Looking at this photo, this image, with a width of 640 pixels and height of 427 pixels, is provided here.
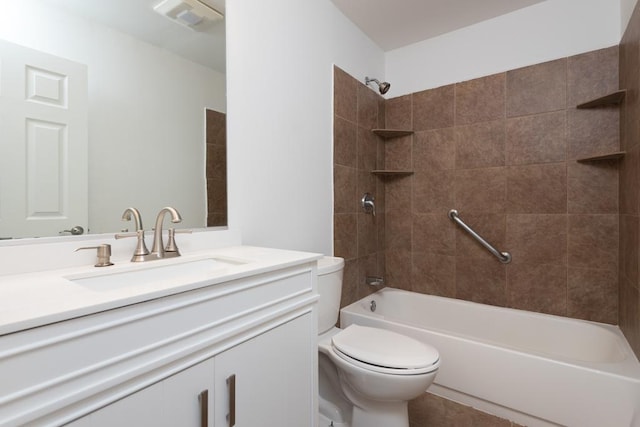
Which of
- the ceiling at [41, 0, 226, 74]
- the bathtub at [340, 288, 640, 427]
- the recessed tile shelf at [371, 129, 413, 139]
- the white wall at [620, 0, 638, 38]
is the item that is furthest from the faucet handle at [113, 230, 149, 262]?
the white wall at [620, 0, 638, 38]

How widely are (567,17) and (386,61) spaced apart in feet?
3.82

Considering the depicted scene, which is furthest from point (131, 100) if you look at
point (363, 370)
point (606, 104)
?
point (606, 104)

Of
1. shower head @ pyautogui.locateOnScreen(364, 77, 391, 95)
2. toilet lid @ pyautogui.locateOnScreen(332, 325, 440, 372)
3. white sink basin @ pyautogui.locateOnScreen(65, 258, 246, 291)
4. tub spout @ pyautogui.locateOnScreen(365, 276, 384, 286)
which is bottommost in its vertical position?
toilet lid @ pyautogui.locateOnScreen(332, 325, 440, 372)

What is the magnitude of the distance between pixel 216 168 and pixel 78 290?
0.76 meters

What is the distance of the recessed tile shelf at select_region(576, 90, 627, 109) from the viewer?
1.55 metres

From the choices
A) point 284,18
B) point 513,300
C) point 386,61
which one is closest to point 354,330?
point 513,300

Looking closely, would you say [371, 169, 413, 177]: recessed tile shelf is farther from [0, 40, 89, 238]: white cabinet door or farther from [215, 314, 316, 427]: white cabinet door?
[0, 40, 89, 238]: white cabinet door

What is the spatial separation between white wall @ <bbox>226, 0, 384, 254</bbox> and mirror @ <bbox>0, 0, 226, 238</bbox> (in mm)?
91

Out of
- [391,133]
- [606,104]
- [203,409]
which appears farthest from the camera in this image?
[391,133]

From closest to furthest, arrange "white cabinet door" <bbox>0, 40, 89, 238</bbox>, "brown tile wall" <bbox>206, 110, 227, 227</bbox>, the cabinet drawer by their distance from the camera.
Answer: the cabinet drawer < "white cabinet door" <bbox>0, 40, 89, 238</bbox> < "brown tile wall" <bbox>206, 110, 227, 227</bbox>

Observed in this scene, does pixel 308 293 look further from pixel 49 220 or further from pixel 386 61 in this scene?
pixel 386 61

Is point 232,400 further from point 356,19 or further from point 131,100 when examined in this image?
point 356,19

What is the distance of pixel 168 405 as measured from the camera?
631 mm

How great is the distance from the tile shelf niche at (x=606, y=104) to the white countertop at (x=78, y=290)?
164 centimetres
